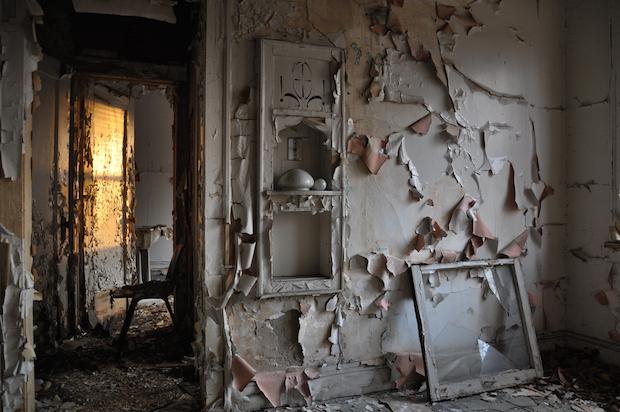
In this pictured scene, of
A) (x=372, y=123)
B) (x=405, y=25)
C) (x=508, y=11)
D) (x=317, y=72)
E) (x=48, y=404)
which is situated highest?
(x=508, y=11)

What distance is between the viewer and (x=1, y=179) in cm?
267

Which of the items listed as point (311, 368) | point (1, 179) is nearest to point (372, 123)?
point (311, 368)

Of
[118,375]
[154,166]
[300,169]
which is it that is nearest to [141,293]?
[118,375]

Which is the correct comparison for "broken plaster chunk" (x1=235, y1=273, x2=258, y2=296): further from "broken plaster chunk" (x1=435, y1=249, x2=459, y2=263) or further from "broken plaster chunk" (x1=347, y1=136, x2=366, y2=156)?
"broken plaster chunk" (x1=435, y1=249, x2=459, y2=263)

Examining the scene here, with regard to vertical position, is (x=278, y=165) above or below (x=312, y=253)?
above

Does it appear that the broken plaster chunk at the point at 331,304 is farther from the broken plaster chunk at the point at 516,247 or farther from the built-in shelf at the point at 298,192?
the broken plaster chunk at the point at 516,247

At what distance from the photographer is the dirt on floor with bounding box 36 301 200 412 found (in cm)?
305

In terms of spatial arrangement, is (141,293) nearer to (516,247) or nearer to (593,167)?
(516,247)

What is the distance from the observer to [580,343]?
377 centimetres

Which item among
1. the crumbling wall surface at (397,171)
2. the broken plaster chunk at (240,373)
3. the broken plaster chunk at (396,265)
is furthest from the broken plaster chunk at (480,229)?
the broken plaster chunk at (240,373)

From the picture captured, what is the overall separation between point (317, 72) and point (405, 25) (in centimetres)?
76

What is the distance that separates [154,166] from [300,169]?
16.7 feet

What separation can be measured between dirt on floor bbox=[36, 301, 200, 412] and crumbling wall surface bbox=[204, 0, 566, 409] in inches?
22.4

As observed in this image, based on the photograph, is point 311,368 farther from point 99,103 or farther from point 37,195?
point 99,103
